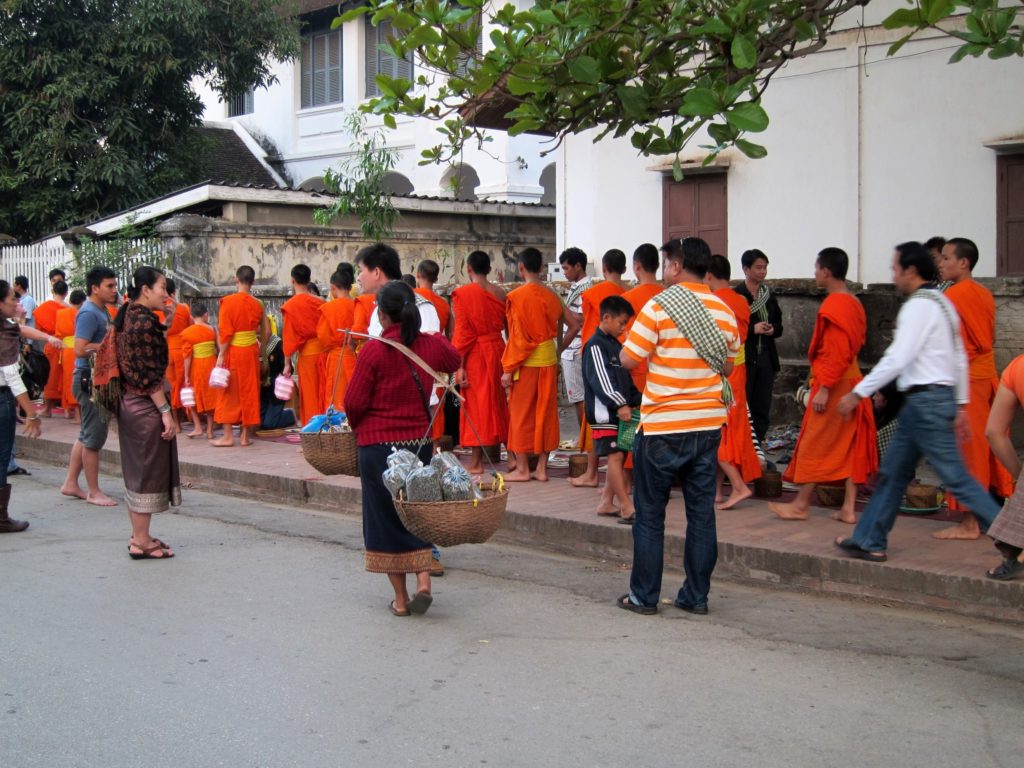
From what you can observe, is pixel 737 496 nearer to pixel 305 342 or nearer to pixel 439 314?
A: pixel 439 314

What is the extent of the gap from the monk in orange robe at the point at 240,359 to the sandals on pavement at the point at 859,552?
738 cm

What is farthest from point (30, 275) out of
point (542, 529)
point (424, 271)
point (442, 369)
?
point (442, 369)

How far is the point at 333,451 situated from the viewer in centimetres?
644

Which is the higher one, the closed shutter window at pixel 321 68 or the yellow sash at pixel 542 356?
the closed shutter window at pixel 321 68

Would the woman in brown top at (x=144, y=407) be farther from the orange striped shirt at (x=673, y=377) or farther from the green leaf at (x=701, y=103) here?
the green leaf at (x=701, y=103)

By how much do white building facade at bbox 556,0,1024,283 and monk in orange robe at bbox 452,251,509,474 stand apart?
14.7 ft

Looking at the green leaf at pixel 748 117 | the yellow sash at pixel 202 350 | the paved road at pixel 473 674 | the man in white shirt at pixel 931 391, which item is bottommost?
the paved road at pixel 473 674

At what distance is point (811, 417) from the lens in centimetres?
743

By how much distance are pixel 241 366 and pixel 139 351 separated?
5056 mm

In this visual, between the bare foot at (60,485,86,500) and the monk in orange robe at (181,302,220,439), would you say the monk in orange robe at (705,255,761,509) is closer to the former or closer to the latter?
the bare foot at (60,485,86,500)

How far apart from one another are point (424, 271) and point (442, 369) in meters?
4.34

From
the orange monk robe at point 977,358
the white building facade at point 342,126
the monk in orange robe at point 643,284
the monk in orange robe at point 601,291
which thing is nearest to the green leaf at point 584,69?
the monk in orange robe at point 643,284

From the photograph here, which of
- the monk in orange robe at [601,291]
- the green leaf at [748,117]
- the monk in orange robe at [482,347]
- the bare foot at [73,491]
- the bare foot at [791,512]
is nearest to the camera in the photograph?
the green leaf at [748,117]

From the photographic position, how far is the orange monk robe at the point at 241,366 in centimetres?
1216
